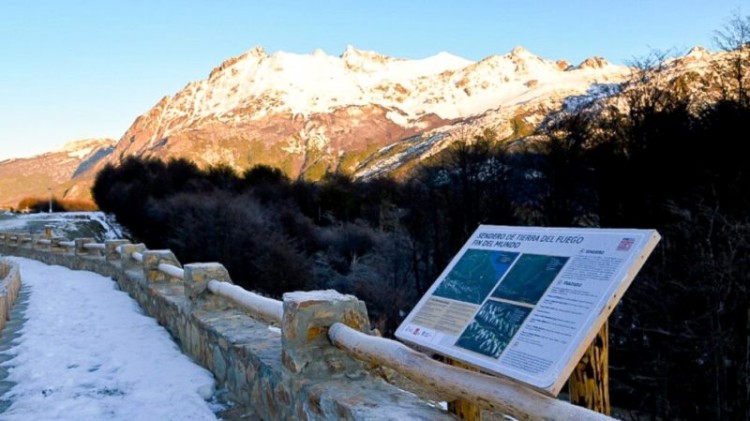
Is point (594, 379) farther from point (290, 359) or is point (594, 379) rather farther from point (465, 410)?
point (290, 359)

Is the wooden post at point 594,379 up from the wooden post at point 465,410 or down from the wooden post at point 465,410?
up

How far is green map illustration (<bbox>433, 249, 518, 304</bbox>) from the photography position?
8.45 ft

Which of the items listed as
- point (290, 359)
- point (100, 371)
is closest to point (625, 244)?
point (290, 359)

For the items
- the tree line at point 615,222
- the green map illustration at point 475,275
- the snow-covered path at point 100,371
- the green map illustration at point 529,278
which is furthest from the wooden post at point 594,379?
the tree line at point 615,222

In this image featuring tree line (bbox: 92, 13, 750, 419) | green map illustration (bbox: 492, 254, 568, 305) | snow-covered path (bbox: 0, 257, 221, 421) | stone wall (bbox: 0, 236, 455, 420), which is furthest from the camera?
tree line (bbox: 92, 13, 750, 419)

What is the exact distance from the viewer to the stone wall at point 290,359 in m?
2.89

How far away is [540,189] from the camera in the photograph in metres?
27.9

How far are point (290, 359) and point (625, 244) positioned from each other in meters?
2.03

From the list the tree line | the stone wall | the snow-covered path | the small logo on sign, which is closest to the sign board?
the small logo on sign

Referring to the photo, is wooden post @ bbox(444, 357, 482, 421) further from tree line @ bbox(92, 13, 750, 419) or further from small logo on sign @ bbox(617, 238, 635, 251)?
tree line @ bbox(92, 13, 750, 419)

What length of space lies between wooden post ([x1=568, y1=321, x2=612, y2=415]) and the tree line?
1037 centimetres

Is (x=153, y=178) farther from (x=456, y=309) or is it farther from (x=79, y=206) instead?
(x=456, y=309)

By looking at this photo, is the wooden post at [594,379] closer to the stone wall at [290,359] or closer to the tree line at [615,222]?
the stone wall at [290,359]

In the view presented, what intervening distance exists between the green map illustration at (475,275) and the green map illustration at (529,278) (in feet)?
0.21
